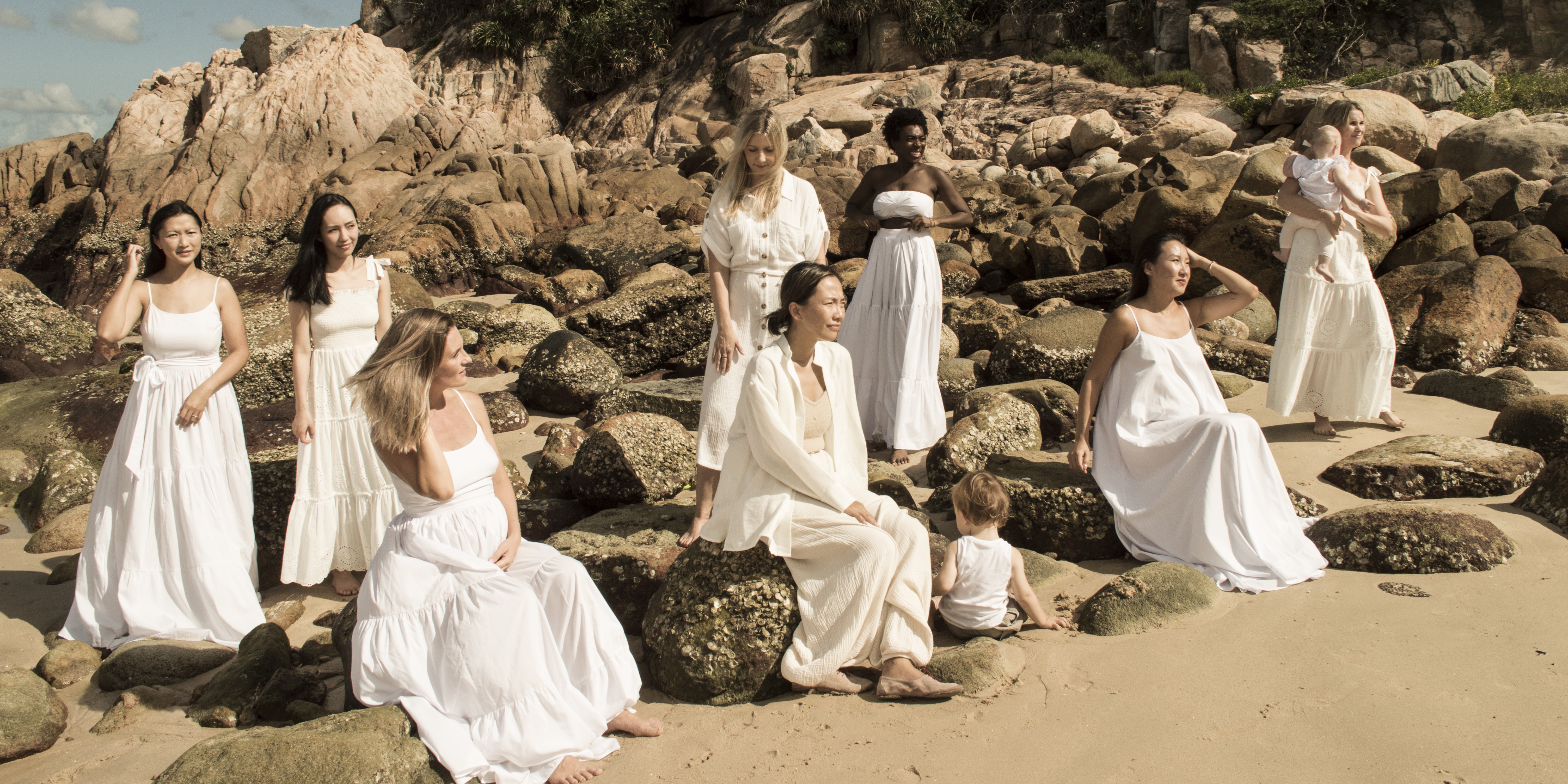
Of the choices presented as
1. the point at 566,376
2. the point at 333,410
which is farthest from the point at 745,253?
the point at 566,376

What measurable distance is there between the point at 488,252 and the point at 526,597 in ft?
35.6

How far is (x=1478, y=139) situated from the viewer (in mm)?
12430

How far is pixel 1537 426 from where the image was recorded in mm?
5344

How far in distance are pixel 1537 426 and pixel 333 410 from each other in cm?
630

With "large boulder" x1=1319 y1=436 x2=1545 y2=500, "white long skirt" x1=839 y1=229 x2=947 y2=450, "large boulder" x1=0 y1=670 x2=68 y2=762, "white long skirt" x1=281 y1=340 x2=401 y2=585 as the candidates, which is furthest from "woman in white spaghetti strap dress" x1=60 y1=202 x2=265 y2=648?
"large boulder" x1=1319 y1=436 x2=1545 y2=500

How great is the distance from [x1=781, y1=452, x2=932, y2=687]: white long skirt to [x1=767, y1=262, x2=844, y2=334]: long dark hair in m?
0.72

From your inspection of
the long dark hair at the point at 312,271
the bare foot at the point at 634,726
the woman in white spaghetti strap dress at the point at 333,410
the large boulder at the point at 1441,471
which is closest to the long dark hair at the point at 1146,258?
the large boulder at the point at 1441,471

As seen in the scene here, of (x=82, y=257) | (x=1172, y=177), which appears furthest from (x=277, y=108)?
(x=1172, y=177)

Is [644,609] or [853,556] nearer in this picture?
[853,556]

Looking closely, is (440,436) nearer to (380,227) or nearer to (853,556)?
(853,556)

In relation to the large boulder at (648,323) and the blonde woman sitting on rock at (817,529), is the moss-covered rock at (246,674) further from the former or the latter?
the large boulder at (648,323)

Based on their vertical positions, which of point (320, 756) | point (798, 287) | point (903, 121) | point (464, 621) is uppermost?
point (903, 121)

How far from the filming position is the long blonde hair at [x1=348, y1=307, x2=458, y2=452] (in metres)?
3.06

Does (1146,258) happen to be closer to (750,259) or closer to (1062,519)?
(1062,519)
